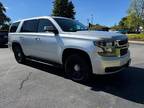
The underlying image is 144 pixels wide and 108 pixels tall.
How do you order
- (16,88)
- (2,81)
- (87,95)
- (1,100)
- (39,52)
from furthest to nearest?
(39,52) → (2,81) → (16,88) → (87,95) → (1,100)

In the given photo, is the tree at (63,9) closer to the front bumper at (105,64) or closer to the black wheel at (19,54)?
the black wheel at (19,54)

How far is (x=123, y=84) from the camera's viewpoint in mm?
6305

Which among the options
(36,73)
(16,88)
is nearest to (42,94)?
(16,88)

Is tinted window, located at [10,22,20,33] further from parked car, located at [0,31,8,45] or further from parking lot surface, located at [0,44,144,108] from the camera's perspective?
parked car, located at [0,31,8,45]

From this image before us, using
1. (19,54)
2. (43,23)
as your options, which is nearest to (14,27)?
(19,54)

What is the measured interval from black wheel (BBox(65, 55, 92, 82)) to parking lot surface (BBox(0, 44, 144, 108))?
0.18 meters

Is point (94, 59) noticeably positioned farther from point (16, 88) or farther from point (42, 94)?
point (16, 88)

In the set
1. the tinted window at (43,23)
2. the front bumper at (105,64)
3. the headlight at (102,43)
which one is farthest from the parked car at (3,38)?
the headlight at (102,43)

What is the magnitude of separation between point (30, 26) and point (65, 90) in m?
3.40

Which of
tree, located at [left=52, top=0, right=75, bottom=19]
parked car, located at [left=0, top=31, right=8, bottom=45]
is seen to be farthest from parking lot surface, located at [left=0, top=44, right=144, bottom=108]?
tree, located at [left=52, top=0, right=75, bottom=19]

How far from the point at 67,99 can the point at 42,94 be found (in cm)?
71

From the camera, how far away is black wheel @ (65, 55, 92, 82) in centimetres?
619

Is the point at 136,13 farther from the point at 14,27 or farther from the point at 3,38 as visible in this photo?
the point at 14,27

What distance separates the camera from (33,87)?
19.9 ft
